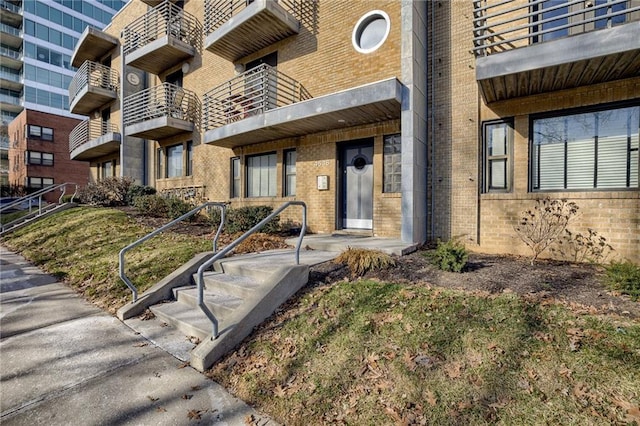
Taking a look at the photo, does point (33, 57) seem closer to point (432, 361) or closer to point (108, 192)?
point (108, 192)

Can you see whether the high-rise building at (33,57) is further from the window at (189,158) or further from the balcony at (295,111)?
the balcony at (295,111)

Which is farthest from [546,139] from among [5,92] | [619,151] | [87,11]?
[87,11]

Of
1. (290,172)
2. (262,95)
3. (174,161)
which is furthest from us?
(174,161)

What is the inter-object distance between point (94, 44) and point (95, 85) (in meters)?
2.86

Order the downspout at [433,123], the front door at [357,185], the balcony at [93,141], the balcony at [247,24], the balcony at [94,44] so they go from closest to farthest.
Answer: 1. the downspout at [433,123]
2. the front door at [357,185]
3. the balcony at [247,24]
4. the balcony at [93,141]
5. the balcony at [94,44]

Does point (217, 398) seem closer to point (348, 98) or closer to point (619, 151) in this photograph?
point (348, 98)

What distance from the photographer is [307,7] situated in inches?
382

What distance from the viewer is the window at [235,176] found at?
39.8ft

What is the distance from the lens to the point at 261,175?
37.4 ft

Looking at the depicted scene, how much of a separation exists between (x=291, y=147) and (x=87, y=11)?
57.2 metres

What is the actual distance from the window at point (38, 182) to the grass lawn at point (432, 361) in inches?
1651

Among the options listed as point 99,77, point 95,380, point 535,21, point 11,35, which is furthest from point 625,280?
point 11,35

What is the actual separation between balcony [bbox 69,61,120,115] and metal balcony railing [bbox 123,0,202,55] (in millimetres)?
4016

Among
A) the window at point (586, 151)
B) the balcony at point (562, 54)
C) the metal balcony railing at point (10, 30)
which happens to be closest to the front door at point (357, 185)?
the balcony at point (562, 54)
